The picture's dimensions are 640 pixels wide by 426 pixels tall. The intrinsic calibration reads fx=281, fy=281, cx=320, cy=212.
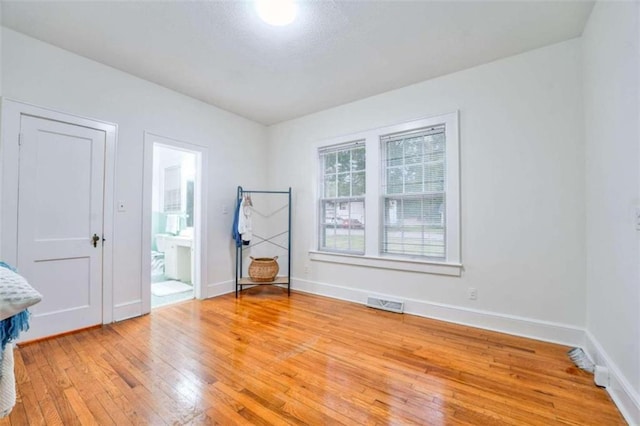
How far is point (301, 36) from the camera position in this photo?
250 cm

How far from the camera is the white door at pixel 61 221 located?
2551 mm

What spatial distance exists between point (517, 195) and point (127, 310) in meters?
4.32

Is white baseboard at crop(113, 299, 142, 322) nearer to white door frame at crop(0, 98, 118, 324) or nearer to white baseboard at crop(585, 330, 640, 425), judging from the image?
white door frame at crop(0, 98, 118, 324)

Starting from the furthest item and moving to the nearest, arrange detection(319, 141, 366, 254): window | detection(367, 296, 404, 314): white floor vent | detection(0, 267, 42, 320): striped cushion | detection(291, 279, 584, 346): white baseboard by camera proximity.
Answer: detection(319, 141, 366, 254): window < detection(367, 296, 404, 314): white floor vent < detection(291, 279, 584, 346): white baseboard < detection(0, 267, 42, 320): striped cushion

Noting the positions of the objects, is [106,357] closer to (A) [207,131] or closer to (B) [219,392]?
(B) [219,392]

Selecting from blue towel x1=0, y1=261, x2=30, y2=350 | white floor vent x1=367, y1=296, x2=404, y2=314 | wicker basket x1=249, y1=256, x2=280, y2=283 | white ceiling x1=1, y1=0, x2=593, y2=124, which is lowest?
white floor vent x1=367, y1=296, x2=404, y2=314

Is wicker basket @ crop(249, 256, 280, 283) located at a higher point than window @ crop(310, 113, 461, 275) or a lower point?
lower

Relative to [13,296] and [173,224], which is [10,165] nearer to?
[13,296]

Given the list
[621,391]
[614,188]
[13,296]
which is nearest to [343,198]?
[614,188]

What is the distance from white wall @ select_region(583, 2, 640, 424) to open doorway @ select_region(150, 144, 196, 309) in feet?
14.6

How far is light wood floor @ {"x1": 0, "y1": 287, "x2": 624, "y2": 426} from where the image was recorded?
164 centimetres

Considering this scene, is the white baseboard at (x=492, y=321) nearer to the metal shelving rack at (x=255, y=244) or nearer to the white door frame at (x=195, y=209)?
the metal shelving rack at (x=255, y=244)

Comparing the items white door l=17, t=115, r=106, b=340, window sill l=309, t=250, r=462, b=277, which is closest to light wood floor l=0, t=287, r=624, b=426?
white door l=17, t=115, r=106, b=340

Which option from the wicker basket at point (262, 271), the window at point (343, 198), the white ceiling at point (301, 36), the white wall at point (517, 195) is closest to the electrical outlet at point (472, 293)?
the white wall at point (517, 195)
